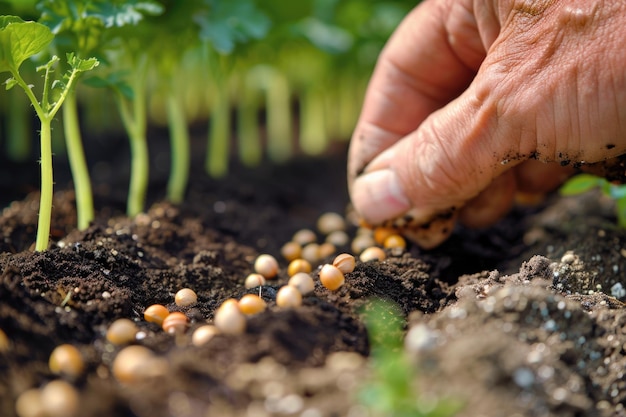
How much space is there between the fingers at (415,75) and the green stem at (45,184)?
1.25m

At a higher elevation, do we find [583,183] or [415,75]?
[415,75]

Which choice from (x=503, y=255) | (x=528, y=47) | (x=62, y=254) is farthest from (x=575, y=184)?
(x=62, y=254)

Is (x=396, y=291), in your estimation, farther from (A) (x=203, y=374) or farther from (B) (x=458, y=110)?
(A) (x=203, y=374)

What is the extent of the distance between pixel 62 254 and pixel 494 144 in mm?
1478

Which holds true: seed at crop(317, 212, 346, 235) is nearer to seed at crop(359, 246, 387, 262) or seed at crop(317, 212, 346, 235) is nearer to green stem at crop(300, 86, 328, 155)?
seed at crop(359, 246, 387, 262)

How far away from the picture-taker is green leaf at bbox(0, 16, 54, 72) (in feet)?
5.67

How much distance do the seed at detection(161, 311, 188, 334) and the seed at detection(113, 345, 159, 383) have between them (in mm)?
270

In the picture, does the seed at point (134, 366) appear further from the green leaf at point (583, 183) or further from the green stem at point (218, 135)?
the green stem at point (218, 135)

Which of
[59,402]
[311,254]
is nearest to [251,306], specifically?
[59,402]

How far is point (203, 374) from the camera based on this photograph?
127 cm

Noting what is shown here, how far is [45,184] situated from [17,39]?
46cm

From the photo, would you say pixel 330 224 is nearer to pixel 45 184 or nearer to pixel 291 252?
pixel 291 252

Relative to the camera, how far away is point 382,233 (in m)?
2.47

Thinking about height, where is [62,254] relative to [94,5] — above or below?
below
